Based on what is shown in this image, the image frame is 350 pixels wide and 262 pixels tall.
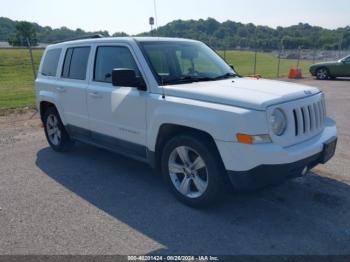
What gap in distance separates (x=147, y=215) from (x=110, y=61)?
2.25 meters

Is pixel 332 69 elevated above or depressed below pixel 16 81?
above

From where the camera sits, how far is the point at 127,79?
4.38 metres

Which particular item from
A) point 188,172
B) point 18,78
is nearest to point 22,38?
point 18,78

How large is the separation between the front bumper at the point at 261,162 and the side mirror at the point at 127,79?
1.37m

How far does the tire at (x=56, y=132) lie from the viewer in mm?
6461

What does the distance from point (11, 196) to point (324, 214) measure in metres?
3.79

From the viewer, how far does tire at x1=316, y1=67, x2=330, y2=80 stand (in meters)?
20.0

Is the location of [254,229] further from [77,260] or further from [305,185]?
[77,260]

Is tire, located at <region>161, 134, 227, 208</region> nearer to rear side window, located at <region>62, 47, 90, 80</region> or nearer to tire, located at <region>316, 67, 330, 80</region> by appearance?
rear side window, located at <region>62, 47, 90, 80</region>

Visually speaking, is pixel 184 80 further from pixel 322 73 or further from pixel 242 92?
pixel 322 73

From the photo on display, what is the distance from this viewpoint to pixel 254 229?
3.75 m

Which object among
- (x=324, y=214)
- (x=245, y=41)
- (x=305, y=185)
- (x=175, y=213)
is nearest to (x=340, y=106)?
(x=305, y=185)

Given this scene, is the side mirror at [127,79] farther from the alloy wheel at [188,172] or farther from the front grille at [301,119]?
the front grille at [301,119]

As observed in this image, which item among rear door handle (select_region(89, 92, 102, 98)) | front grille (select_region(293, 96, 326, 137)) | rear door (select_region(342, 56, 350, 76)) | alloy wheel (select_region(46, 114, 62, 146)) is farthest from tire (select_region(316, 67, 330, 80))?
rear door handle (select_region(89, 92, 102, 98))
